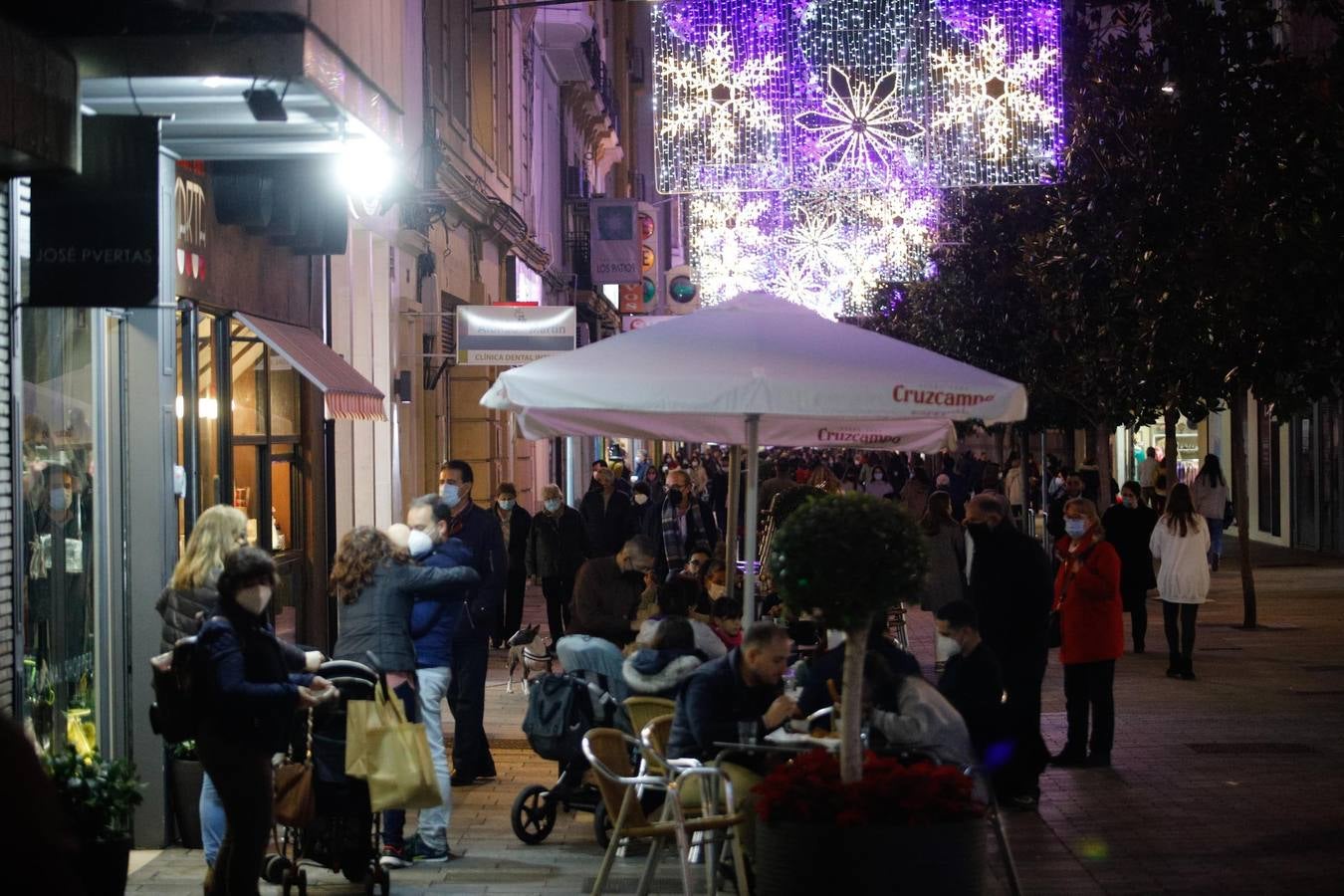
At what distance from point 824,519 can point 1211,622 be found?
52.6 feet

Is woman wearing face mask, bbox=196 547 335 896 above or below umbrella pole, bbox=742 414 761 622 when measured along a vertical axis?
below

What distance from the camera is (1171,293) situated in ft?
72.1

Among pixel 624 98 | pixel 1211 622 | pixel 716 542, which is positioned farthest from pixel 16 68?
pixel 624 98

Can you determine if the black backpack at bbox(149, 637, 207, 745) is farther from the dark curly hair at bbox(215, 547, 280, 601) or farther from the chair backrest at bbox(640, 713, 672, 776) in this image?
the chair backrest at bbox(640, 713, 672, 776)

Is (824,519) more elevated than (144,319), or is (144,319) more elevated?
(144,319)

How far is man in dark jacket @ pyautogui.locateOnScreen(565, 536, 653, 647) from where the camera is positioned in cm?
1206

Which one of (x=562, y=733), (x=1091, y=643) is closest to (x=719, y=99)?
(x=1091, y=643)

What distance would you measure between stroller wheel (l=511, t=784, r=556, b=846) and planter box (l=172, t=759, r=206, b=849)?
168 centimetres

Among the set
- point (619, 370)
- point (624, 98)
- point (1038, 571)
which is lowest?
point (1038, 571)

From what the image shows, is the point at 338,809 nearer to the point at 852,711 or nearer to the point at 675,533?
the point at 852,711

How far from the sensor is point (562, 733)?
32.2 feet

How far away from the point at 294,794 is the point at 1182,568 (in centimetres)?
1005

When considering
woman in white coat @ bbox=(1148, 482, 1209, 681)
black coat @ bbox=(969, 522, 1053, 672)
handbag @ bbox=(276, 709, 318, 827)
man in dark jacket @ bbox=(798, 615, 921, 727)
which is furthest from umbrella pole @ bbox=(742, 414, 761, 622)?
woman in white coat @ bbox=(1148, 482, 1209, 681)

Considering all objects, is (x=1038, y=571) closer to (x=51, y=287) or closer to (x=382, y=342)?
(x=51, y=287)
